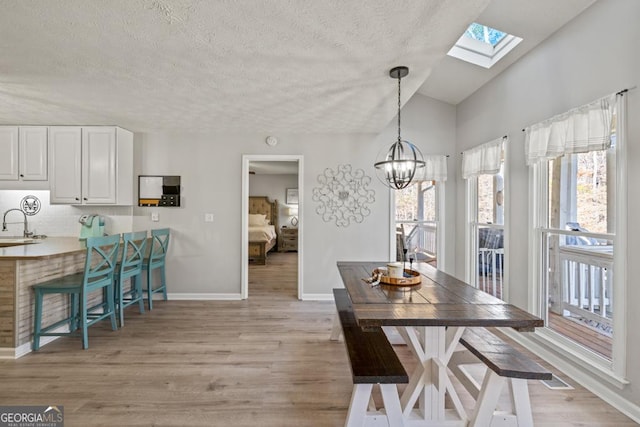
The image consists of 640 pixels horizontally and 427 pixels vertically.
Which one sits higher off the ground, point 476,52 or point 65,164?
point 476,52

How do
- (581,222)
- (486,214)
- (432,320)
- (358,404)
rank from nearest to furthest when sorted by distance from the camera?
1. (432,320)
2. (358,404)
3. (581,222)
4. (486,214)

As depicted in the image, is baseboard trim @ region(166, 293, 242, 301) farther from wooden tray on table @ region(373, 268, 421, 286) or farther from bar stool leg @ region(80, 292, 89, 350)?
wooden tray on table @ region(373, 268, 421, 286)

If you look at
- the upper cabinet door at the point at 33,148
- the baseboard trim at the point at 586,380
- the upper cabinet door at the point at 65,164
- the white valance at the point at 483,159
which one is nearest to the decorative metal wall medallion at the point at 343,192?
the white valance at the point at 483,159

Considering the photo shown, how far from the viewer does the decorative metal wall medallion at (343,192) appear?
162 inches

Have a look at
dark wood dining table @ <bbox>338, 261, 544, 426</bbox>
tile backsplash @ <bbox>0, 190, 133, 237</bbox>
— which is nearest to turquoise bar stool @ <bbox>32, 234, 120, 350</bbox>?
tile backsplash @ <bbox>0, 190, 133, 237</bbox>

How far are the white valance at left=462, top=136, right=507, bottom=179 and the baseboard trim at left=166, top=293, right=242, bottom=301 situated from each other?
3342 millimetres

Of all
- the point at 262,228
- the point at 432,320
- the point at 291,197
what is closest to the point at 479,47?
the point at 432,320

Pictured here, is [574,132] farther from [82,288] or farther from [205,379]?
[82,288]

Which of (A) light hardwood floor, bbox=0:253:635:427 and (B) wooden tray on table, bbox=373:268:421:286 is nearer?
(A) light hardwood floor, bbox=0:253:635:427

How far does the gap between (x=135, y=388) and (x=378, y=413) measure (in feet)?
5.40

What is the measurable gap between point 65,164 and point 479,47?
4862 mm

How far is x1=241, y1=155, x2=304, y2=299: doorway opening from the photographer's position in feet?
18.3

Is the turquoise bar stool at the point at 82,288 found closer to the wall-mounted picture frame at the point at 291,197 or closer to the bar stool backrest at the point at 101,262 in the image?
the bar stool backrest at the point at 101,262

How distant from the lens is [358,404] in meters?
1.54
